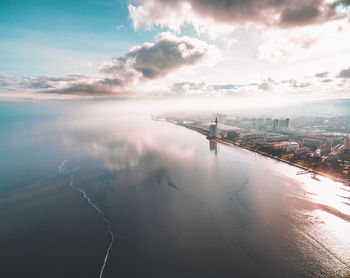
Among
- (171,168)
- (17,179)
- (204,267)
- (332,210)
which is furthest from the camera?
(171,168)

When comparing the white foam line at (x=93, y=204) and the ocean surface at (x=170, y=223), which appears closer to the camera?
the ocean surface at (x=170, y=223)

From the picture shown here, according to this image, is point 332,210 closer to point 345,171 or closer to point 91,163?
point 345,171

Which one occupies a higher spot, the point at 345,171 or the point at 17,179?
the point at 345,171

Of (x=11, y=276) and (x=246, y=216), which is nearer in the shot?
(x=11, y=276)

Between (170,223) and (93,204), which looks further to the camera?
(93,204)

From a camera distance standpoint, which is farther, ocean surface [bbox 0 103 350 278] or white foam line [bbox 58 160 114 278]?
white foam line [bbox 58 160 114 278]

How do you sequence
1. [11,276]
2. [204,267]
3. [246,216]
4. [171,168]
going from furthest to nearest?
1. [171,168]
2. [246,216]
3. [204,267]
4. [11,276]

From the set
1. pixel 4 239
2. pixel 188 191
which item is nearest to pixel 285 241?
pixel 188 191
